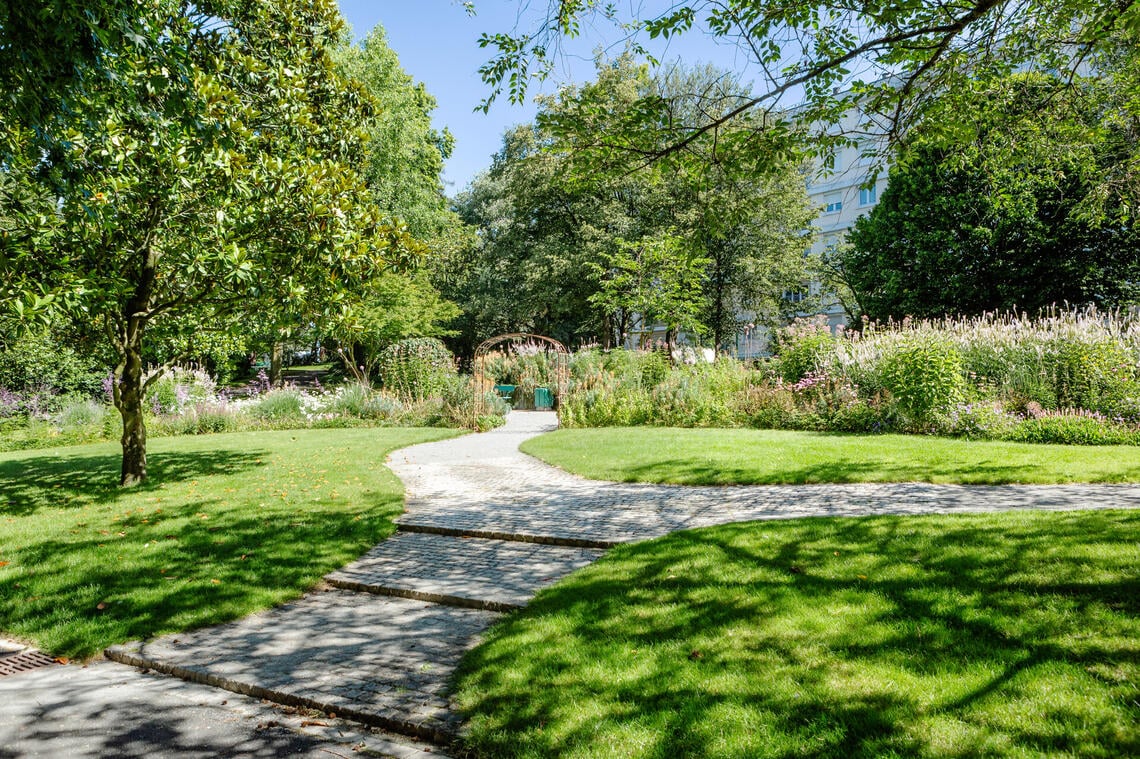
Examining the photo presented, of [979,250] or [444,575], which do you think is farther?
[979,250]

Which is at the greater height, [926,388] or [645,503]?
[926,388]

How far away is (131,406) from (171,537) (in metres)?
3.32

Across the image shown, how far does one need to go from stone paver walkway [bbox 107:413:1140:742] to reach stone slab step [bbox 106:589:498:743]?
0.01 meters

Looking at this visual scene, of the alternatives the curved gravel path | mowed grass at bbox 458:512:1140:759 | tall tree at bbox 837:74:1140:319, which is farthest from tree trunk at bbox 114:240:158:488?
tall tree at bbox 837:74:1140:319

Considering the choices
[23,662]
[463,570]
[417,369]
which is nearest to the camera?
[23,662]

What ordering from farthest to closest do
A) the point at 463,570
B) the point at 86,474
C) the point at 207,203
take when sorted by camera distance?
1. the point at 86,474
2. the point at 207,203
3. the point at 463,570

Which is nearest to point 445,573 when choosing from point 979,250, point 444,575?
point 444,575

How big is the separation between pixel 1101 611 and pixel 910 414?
30.8 feet

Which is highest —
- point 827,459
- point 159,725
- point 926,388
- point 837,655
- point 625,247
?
point 625,247

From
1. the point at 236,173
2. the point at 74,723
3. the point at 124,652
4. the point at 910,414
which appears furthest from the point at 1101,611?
the point at 910,414

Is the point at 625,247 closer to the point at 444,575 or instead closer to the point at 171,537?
the point at 171,537

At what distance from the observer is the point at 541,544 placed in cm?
621

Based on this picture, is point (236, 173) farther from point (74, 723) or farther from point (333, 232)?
point (74, 723)

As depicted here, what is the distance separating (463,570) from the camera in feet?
18.1
